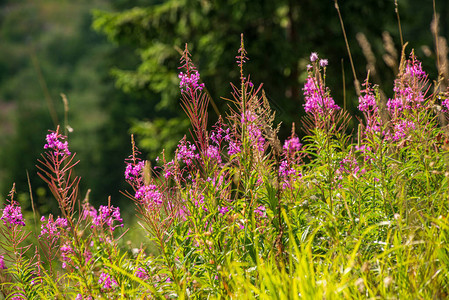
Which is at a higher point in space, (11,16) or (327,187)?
(327,187)

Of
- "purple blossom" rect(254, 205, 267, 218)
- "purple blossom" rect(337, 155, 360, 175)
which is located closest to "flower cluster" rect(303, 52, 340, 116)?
"purple blossom" rect(337, 155, 360, 175)

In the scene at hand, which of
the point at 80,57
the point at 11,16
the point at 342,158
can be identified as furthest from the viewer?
the point at 11,16

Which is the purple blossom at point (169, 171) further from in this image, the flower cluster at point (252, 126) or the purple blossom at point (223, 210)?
the flower cluster at point (252, 126)

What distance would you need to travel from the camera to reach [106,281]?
95.0 inches

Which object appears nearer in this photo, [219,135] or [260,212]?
[260,212]

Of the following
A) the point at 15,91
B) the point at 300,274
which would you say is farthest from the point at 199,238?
the point at 15,91

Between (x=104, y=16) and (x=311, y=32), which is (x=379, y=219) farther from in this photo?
(x=104, y=16)

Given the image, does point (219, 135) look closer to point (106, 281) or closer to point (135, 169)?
point (135, 169)

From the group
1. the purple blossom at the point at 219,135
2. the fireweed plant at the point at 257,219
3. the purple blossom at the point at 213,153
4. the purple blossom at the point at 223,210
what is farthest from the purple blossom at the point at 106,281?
the purple blossom at the point at 219,135

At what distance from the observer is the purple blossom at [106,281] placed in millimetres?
2410

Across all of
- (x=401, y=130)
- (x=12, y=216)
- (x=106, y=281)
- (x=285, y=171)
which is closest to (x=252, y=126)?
(x=285, y=171)

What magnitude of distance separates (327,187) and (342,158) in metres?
0.27

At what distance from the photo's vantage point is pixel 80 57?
3850 cm

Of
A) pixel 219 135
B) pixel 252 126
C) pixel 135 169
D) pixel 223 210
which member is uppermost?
pixel 252 126
